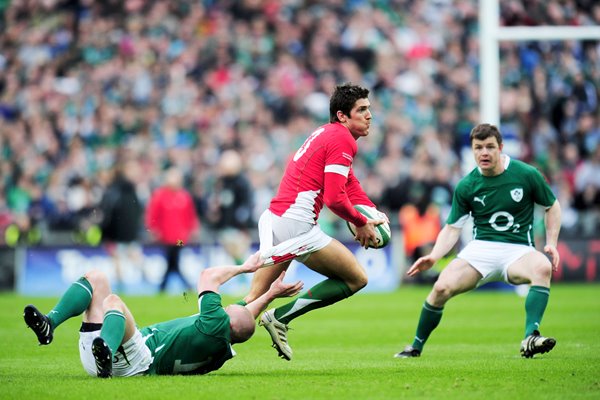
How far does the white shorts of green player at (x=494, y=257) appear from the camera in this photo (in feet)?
33.7

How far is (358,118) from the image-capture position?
938 cm

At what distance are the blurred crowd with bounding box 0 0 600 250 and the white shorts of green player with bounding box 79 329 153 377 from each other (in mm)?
13180

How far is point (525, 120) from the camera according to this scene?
25219 mm

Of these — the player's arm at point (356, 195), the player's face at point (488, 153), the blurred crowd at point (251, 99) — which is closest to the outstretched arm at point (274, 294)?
the player's arm at point (356, 195)

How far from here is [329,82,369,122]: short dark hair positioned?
370 inches

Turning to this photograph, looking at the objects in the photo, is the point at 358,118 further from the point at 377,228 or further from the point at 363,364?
the point at 363,364

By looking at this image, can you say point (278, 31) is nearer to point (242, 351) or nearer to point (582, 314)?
point (582, 314)

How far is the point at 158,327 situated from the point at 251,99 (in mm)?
17872

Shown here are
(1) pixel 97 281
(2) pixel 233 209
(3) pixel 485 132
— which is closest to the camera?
(1) pixel 97 281

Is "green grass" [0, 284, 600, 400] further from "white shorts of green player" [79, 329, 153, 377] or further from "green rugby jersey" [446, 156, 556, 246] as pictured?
"green rugby jersey" [446, 156, 556, 246]

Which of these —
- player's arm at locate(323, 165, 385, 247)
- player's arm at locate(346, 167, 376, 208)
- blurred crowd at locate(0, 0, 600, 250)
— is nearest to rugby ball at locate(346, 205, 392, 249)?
player's arm at locate(346, 167, 376, 208)

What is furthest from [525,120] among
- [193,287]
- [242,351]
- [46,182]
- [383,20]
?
[242,351]

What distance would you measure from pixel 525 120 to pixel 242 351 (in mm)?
15479

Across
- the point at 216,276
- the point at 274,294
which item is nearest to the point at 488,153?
the point at 274,294
